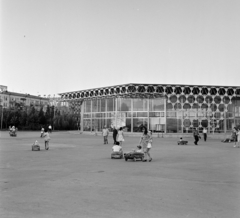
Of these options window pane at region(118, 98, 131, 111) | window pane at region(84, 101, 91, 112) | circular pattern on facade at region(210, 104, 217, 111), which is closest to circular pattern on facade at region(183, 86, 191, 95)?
circular pattern on facade at region(210, 104, 217, 111)

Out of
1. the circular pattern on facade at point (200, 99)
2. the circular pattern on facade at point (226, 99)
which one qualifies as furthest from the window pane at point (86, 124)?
the circular pattern on facade at point (226, 99)

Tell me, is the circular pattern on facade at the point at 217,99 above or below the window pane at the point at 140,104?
above

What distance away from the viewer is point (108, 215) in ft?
18.2

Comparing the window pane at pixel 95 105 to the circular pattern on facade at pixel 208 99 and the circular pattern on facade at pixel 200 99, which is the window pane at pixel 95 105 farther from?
the circular pattern on facade at pixel 208 99

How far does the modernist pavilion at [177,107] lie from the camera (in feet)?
160

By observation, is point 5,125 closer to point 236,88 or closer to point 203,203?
point 236,88

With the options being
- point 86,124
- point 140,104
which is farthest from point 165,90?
point 86,124

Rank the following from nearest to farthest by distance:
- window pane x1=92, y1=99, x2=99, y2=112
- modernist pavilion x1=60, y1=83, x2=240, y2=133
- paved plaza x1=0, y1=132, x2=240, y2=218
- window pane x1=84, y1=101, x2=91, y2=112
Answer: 1. paved plaza x1=0, y1=132, x2=240, y2=218
2. modernist pavilion x1=60, y1=83, x2=240, y2=133
3. window pane x1=92, y1=99, x2=99, y2=112
4. window pane x1=84, y1=101, x2=91, y2=112

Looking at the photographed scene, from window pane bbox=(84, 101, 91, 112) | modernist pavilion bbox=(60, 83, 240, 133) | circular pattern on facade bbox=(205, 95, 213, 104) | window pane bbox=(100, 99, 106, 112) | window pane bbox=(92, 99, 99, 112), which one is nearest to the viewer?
modernist pavilion bbox=(60, 83, 240, 133)

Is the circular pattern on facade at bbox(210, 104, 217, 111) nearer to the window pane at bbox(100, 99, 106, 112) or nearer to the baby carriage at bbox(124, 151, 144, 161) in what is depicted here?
the window pane at bbox(100, 99, 106, 112)

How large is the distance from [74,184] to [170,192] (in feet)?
9.40

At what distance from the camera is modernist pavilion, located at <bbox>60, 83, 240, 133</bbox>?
48.8m

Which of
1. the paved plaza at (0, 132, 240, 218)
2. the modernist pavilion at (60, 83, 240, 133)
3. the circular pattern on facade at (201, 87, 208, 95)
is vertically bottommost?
the paved plaza at (0, 132, 240, 218)

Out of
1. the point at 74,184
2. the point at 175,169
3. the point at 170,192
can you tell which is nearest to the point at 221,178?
the point at 175,169
